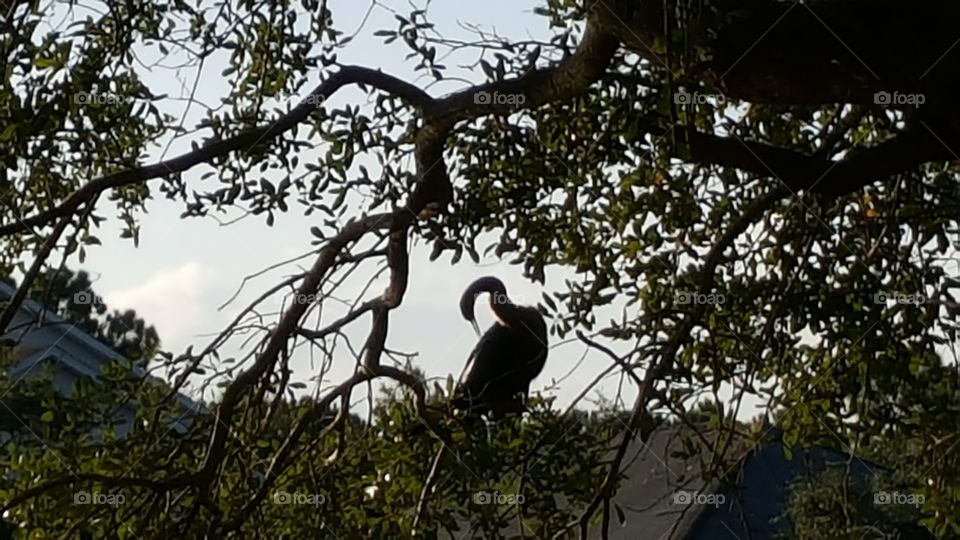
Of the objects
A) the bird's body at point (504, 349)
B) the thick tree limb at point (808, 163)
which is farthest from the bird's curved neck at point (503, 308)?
the thick tree limb at point (808, 163)

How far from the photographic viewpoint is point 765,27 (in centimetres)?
210

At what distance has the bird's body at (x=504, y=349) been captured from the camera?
274 cm

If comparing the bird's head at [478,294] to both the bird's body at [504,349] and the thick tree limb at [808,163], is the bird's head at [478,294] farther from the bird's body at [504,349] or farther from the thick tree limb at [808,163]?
the thick tree limb at [808,163]

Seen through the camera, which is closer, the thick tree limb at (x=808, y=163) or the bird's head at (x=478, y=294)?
the thick tree limb at (x=808, y=163)

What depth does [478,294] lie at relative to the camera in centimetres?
295

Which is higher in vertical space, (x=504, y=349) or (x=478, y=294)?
(x=478, y=294)

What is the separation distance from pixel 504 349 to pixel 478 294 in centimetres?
16

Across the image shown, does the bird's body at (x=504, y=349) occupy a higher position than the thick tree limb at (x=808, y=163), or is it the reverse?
the thick tree limb at (x=808, y=163)

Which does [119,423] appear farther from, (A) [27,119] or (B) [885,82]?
(B) [885,82]

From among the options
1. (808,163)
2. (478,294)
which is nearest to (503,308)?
(478,294)

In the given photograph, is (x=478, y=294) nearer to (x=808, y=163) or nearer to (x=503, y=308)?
(x=503, y=308)

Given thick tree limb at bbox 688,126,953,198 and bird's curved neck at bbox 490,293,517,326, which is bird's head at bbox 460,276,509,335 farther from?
thick tree limb at bbox 688,126,953,198

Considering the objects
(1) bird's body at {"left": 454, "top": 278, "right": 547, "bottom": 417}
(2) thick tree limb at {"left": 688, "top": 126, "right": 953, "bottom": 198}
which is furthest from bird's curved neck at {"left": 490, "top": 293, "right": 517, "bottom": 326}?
(2) thick tree limb at {"left": 688, "top": 126, "right": 953, "bottom": 198}

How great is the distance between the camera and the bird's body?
2740 millimetres
